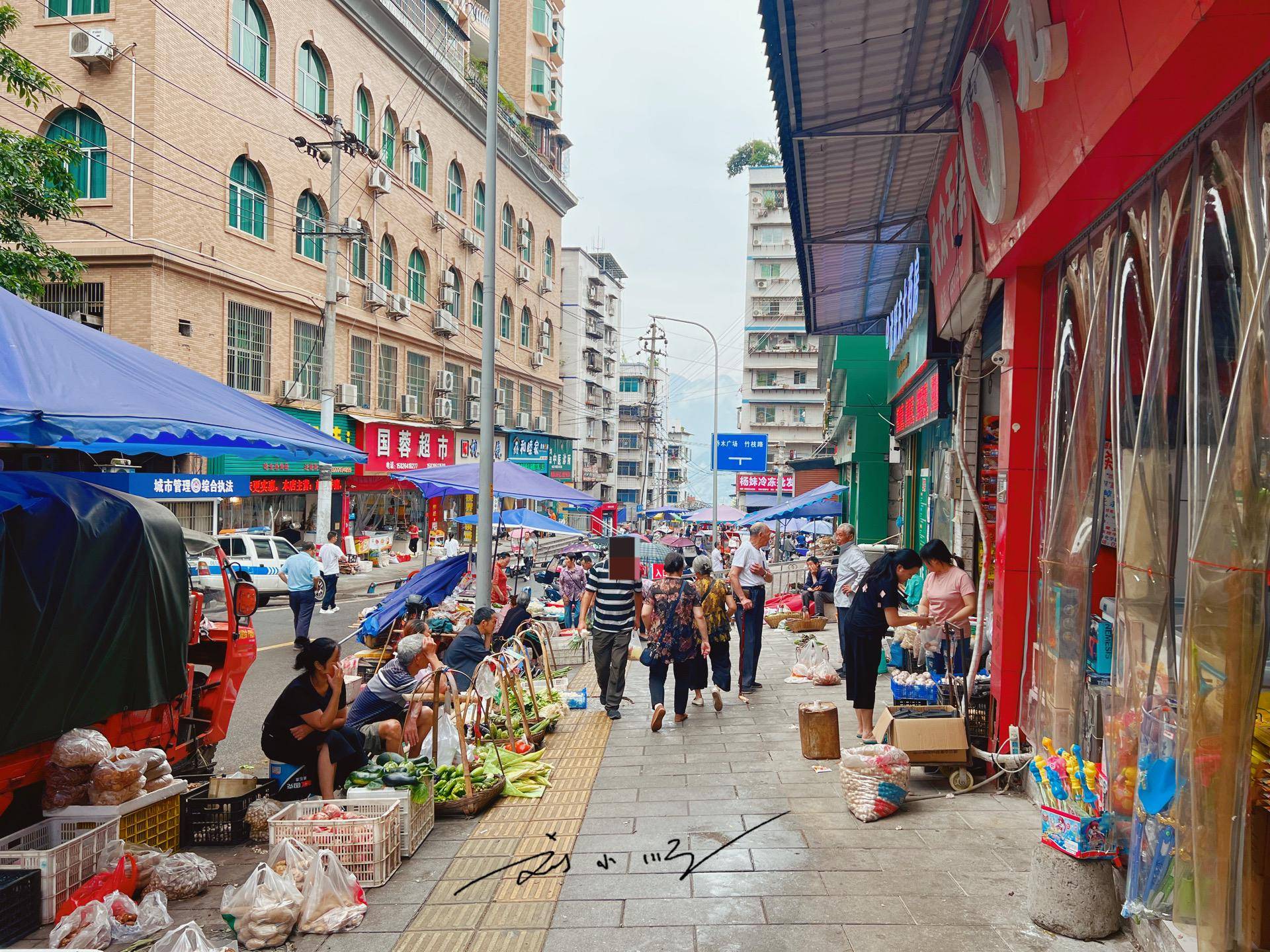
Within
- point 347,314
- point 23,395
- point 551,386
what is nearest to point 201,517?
point 347,314

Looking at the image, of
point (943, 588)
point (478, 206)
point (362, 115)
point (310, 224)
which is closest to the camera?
point (943, 588)

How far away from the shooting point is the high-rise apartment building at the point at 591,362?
6475 cm

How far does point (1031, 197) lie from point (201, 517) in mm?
21843

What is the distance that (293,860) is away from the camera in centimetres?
475

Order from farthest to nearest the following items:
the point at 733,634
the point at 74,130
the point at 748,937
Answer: the point at 74,130, the point at 733,634, the point at 748,937

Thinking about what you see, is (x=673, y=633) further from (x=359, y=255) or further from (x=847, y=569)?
(x=359, y=255)

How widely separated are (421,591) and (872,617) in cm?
610

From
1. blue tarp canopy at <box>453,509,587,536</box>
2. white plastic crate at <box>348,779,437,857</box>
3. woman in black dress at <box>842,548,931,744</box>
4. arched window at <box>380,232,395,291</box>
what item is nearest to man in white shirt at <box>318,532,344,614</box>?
blue tarp canopy at <box>453,509,587,536</box>

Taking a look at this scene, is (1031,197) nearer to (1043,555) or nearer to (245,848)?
(1043,555)

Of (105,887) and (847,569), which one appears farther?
(847,569)

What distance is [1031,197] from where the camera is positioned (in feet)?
18.6

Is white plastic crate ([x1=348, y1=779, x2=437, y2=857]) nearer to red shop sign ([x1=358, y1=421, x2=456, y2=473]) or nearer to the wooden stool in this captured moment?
the wooden stool

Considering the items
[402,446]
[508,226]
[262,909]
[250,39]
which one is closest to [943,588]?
[262,909]

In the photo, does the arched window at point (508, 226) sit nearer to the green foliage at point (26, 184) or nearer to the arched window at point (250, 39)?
the arched window at point (250, 39)
